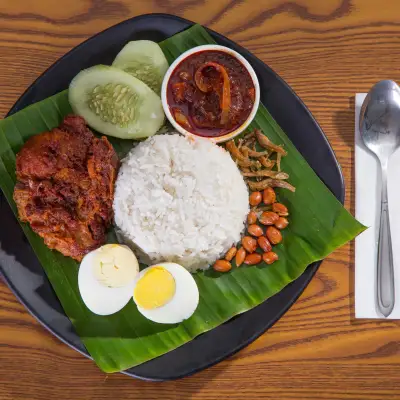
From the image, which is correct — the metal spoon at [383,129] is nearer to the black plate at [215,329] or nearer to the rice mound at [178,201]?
the black plate at [215,329]

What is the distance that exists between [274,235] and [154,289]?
606mm

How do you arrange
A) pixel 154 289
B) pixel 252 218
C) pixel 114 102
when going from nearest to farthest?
pixel 154 289 < pixel 114 102 < pixel 252 218

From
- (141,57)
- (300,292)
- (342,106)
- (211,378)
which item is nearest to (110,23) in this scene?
(141,57)

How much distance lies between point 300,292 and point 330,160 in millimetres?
633

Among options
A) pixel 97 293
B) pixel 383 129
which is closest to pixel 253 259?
pixel 97 293

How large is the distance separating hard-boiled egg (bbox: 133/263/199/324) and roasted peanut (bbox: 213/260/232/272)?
16 cm

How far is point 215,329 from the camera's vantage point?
236cm

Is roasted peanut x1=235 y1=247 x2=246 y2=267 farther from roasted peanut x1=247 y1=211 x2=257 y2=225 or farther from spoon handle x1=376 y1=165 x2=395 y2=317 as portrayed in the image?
spoon handle x1=376 y1=165 x2=395 y2=317

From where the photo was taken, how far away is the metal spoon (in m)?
2.44

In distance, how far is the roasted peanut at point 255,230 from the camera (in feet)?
7.93

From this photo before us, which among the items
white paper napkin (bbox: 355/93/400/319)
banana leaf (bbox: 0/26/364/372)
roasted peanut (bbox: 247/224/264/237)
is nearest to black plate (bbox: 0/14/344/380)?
banana leaf (bbox: 0/26/364/372)

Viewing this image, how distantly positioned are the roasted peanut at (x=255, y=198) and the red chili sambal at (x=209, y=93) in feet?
1.11

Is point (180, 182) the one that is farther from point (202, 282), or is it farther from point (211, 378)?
point (211, 378)

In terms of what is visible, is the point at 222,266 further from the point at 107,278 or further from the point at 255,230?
the point at 107,278
